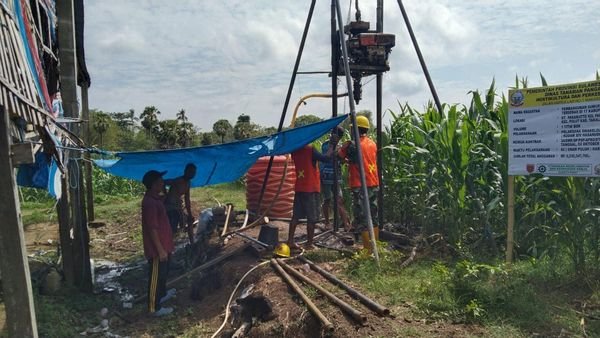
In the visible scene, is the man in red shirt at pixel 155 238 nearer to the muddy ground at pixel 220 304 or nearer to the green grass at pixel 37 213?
the muddy ground at pixel 220 304

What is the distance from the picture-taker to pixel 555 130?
5398 millimetres

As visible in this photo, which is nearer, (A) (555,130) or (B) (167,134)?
(A) (555,130)

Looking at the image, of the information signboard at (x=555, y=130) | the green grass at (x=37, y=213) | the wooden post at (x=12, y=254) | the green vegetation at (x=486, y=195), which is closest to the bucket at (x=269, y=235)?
the green vegetation at (x=486, y=195)

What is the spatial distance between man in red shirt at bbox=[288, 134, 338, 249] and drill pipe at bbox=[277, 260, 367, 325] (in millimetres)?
1009

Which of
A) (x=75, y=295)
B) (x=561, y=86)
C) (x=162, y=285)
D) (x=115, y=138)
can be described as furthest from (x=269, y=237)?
(x=115, y=138)

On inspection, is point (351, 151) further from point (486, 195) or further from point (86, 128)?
point (86, 128)

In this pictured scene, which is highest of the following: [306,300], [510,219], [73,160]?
[73,160]

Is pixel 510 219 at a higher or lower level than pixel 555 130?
lower

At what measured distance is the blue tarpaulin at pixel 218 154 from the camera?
6.39 m

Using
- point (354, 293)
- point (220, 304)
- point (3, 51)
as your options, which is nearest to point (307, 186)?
point (220, 304)

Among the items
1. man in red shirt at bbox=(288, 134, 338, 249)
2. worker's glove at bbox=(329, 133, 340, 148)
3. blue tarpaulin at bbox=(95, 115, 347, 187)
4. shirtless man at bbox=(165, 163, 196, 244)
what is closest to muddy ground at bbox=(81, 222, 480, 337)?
shirtless man at bbox=(165, 163, 196, 244)

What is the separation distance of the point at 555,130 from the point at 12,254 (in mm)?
5167

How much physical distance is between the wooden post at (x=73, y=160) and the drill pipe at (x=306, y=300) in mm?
2743

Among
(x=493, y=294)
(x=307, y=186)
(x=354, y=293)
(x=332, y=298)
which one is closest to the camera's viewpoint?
(x=493, y=294)
